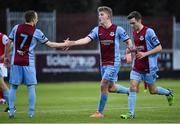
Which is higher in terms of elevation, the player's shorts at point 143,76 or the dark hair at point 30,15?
the dark hair at point 30,15

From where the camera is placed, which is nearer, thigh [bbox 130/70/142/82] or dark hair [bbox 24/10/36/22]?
dark hair [bbox 24/10/36/22]

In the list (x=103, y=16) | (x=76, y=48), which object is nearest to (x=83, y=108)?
(x=103, y=16)

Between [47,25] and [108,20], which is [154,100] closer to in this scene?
[108,20]

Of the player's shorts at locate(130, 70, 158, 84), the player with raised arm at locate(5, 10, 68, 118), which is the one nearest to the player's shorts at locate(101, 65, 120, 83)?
the player's shorts at locate(130, 70, 158, 84)

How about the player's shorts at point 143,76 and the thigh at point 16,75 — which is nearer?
the thigh at point 16,75

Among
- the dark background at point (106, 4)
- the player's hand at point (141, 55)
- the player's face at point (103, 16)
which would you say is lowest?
the player's hand at point (141, 55)

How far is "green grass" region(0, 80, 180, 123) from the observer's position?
18156 millimetres

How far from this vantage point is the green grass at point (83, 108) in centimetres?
1816

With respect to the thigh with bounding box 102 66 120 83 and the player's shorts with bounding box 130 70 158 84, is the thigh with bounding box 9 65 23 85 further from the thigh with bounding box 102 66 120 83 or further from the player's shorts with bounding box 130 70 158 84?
the player's shorts with bounding box 130 70 158 84

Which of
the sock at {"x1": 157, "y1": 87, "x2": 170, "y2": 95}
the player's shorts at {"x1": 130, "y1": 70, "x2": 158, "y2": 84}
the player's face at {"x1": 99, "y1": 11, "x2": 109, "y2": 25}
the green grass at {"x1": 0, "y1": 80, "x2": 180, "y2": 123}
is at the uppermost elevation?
the player's face at {"x1": 99, "y1": 11, "x2": 109, "y2": 25}

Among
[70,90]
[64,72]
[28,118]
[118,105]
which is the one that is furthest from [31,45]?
[64,72]

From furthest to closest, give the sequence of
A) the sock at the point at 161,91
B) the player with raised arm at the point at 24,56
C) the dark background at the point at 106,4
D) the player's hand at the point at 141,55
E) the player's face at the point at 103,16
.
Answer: the dark background at the point at 106,4 < the sock at the point at 161,91 < the player's face at the point at 103,16 < the player's hand at the point at 141,55 < the player with raised arm at the point at 24,56

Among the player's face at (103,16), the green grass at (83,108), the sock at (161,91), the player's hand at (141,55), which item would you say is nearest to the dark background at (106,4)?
the green grass at (83,108)

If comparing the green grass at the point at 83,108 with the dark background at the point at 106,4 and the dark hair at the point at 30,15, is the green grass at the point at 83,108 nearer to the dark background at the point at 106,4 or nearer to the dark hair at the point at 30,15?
the dark hair at the point at 30,15
